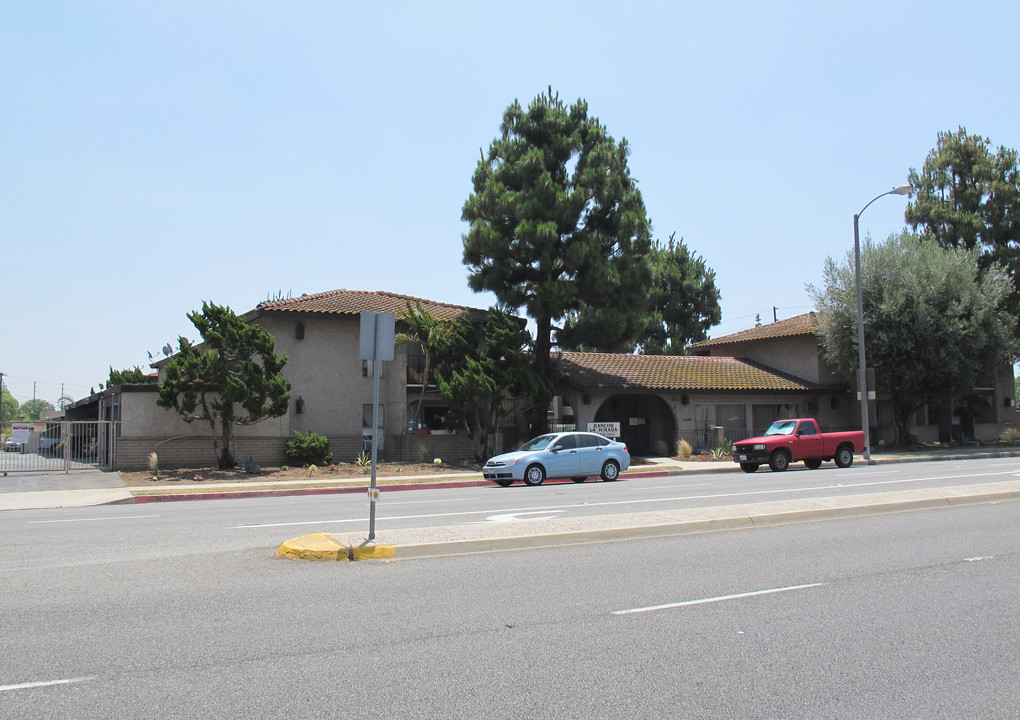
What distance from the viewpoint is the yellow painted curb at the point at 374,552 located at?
955cm

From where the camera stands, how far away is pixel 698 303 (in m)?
61.1

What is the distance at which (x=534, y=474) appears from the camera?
22.3 m

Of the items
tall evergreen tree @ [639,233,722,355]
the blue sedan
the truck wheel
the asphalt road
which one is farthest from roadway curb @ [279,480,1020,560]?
tall evergreen tree @ [639,233,722,355]

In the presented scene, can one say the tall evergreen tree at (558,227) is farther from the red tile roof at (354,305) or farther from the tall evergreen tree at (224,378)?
the tall evergreen tree at (224,378)

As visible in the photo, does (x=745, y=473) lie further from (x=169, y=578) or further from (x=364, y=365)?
(x=169, y=578)

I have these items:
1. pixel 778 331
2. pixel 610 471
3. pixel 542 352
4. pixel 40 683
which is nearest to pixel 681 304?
pixel 778 331

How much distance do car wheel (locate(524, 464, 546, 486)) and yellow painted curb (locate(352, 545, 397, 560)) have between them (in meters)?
12.5

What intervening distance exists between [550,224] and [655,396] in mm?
10438

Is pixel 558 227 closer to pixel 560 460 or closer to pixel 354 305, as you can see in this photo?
pixel 354 305

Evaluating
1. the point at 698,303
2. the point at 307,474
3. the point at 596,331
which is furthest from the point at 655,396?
the point at 698,303

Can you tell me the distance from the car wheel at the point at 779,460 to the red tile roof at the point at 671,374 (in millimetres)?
7368

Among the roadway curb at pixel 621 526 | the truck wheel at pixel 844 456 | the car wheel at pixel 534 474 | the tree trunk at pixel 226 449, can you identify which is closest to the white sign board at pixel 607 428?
the truck wheel at pixel 844 456

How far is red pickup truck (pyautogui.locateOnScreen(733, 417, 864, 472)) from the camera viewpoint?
2691cm

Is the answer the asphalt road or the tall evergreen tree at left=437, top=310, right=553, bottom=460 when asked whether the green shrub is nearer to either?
the tall evergreen tree at left=437, top=310, right=553, bottom=460
